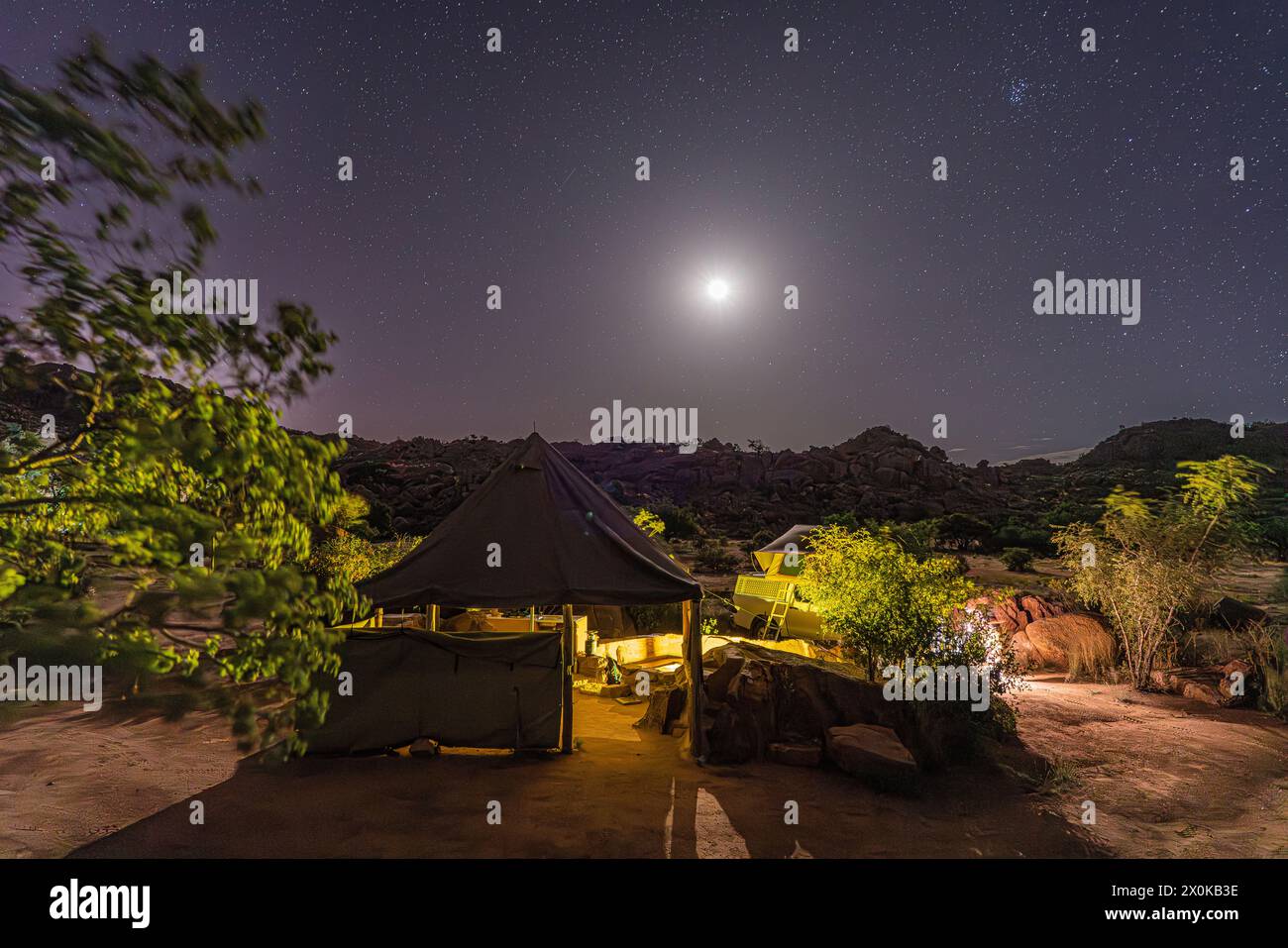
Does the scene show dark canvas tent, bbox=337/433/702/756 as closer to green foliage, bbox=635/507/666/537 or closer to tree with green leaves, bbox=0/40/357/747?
tree with green leaves, bbox=0/40/357/747

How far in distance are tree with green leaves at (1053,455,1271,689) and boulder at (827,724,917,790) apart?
728cm

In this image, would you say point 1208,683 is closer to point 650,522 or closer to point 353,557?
point 650,522

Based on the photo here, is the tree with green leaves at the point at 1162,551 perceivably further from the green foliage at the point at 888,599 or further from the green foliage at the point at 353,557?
the green foliage at the point at 353,557

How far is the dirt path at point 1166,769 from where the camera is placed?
582cm

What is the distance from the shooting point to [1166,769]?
24.7 ft

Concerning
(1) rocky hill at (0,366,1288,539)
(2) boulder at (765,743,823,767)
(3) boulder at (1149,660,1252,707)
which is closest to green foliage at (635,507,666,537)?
(2) boulder at (765,743,823,767)

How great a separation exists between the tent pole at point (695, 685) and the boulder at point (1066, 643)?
808 cm

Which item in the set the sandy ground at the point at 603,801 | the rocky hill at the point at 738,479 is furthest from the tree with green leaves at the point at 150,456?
the rocky hill at the point at 738,479

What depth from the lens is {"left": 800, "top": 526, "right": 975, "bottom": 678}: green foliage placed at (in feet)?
27.8

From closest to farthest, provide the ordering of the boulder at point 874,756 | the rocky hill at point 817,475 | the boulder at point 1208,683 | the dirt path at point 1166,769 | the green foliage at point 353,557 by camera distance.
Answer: the dirt path at point 1166,769
the boulder at point 874,756
the boulder at point 1208,683
the green foliage at point 353,557
the rocky hill at point 817,475

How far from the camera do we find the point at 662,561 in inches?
358

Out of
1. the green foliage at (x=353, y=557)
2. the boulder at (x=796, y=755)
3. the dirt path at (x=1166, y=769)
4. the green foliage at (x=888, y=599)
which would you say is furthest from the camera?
the green foliage at (x=353, y=557)

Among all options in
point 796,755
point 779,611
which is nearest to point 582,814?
point 796,755
